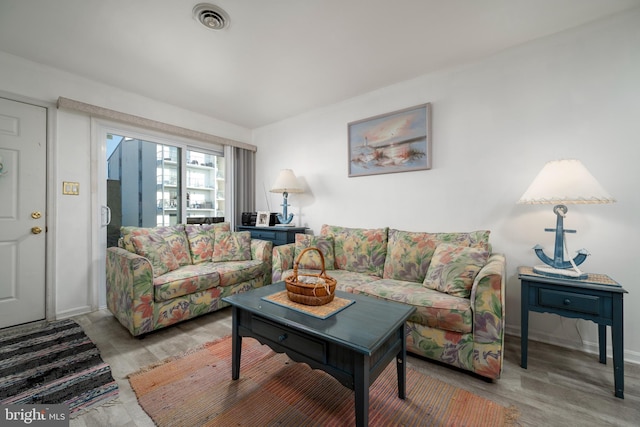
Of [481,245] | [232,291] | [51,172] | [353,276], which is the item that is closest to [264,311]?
[353,276]

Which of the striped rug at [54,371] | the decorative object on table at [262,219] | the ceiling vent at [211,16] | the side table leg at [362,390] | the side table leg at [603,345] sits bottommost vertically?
the striped rug at [54,371]

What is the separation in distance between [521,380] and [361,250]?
4.85ft

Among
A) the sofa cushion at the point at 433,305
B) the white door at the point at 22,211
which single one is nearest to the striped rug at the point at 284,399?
the sofa cushion at the point at 433,305

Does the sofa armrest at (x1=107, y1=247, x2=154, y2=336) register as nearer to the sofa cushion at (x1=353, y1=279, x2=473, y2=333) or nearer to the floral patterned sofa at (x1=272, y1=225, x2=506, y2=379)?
the floral patterned sofa at (x1=272, y1=225, x2=506, y2=379)

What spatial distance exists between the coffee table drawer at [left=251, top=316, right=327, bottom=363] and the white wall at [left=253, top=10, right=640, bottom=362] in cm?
187

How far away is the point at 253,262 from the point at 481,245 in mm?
2274

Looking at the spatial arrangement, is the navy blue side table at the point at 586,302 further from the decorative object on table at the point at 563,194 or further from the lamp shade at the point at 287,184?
the lamp shade at the point at 287,184

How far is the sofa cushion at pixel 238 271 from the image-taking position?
8.60 feet

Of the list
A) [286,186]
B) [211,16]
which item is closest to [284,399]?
[286,186]

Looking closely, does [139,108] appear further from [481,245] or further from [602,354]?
[602,354]

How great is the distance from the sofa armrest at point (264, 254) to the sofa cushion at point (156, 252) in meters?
0.82

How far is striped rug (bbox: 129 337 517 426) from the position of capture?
1284 mm

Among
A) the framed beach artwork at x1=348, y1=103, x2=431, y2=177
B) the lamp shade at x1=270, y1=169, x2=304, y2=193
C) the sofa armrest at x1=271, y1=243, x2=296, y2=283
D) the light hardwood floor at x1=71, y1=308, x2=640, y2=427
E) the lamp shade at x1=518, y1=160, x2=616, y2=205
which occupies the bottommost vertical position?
the light hardwood floor at x1=71, y1=308, x2=640, y2=427

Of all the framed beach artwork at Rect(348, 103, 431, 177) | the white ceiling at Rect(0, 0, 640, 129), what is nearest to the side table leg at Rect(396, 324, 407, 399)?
the framed beach artwork at Rect(348, 103, 431, 177)
